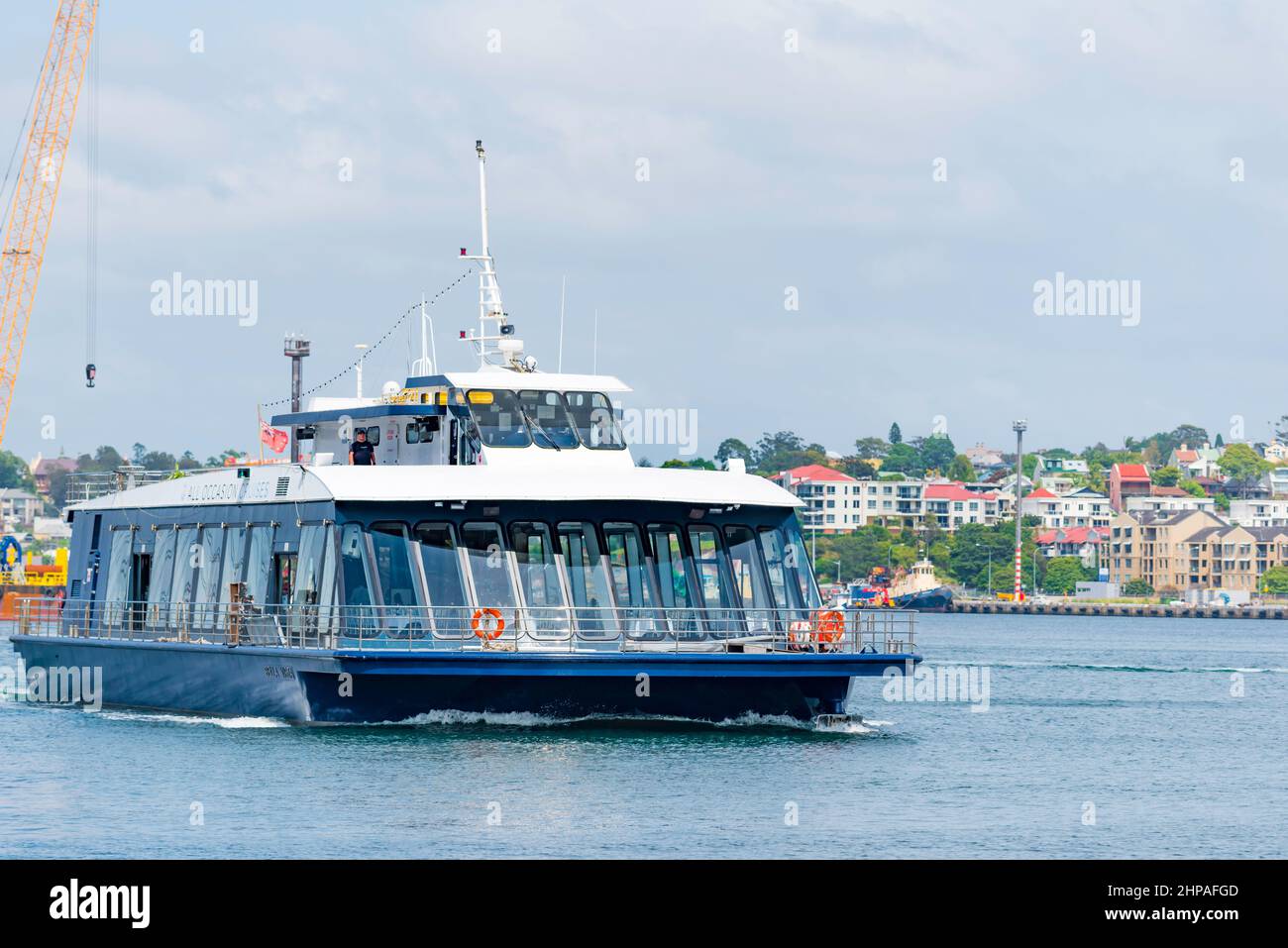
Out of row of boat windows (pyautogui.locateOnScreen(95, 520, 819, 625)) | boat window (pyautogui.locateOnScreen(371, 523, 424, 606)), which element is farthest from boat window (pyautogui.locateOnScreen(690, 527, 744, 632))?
boat window (pyautogui.locateOnScreen(371, 523, 424, 606))

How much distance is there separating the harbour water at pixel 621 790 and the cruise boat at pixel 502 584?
0.60m

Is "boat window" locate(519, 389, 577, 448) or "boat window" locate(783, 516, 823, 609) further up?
"boat window" locate(519, 389, 577, 448)

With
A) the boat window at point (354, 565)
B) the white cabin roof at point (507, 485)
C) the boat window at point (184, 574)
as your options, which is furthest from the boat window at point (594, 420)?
the boat window at point (184, 574)

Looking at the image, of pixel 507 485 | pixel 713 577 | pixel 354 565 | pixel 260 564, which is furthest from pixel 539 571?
pixel 260 564

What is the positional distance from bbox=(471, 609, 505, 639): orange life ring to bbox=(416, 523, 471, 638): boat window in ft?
0.82

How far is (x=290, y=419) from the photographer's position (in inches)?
1563

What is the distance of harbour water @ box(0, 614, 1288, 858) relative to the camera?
944 inches

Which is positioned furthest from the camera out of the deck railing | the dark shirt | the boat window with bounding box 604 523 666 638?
the dark shirt

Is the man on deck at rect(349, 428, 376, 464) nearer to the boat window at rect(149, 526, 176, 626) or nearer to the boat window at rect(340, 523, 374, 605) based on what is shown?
Answer: the boat window at rect(340, 523, 374, 605)

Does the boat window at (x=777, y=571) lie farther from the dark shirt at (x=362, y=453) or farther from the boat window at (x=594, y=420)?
the dark shirt at (x=362, y=453)

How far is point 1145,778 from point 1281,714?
56.9 ft
